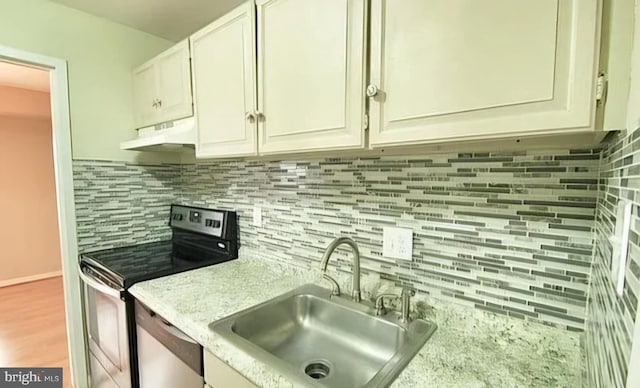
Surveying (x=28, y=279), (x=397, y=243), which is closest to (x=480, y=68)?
(x=397, y=243)

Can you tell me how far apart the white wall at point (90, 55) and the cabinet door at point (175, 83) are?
412 millimetres

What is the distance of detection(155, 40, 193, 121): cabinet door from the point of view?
149cm

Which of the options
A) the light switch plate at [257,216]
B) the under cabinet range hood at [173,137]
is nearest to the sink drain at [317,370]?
the light switch plate at [257,216]

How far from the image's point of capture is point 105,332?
151cm

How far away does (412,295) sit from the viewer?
1.10 metres

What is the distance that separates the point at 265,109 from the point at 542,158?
2.98 ft

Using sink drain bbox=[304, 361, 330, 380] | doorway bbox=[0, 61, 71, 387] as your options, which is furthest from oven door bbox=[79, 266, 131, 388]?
doorway bbox=[0, 61, 71, 387]

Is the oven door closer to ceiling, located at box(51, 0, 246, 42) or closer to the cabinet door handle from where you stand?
the cabinet door handle

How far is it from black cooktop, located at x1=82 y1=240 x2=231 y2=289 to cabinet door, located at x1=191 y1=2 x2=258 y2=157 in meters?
0.59

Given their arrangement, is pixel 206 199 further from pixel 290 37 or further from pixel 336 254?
pixel 290 37

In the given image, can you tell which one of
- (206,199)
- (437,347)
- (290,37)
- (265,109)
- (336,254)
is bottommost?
(437,347)

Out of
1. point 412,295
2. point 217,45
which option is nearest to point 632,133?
point 412,295

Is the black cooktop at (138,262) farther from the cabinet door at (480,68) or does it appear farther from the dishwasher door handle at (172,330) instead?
the cabinet door at (480,68)

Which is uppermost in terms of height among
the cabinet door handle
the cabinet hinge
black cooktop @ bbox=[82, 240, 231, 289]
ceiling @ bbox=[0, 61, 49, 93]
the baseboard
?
ceiling @ bbox=[0, 61, 49, 93]
